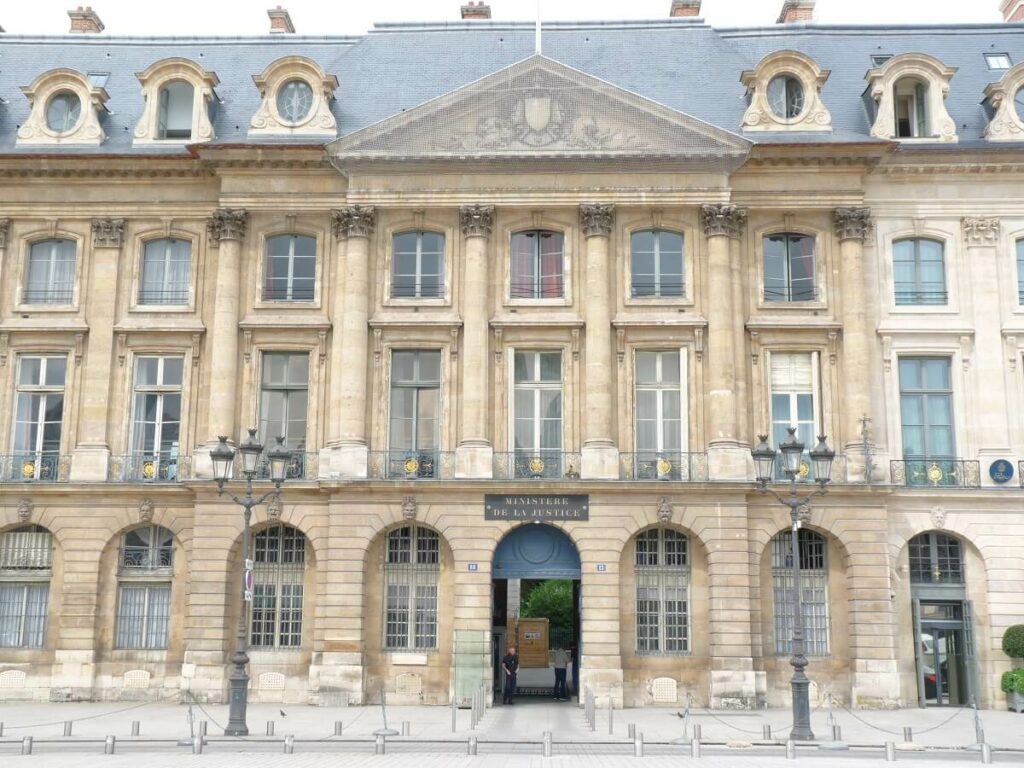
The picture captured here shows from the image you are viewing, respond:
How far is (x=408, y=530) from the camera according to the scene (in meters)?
31.5

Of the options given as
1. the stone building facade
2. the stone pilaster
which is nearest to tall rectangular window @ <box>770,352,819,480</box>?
the stone building facade

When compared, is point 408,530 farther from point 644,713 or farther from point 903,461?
point 903,461

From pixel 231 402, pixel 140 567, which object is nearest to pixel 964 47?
pixel 231 402

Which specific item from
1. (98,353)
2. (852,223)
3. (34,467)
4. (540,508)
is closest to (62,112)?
(98,353)

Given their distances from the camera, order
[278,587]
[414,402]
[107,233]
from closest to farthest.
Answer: [278,587]
[414,402]
[107,233]

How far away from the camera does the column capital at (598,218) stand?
31.8 m

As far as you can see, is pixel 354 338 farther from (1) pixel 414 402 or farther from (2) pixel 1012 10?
(2) pixel 1012 10

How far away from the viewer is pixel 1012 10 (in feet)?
130

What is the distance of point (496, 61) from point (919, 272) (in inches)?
539

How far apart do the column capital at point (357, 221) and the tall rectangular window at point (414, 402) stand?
3291 mm

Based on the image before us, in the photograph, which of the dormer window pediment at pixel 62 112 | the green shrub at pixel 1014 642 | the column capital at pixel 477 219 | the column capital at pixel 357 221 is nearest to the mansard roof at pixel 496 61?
the dormer window pediment at pixel 62 112

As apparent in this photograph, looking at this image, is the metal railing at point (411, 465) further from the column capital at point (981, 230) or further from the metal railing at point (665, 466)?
the column capital at point (981, 230)

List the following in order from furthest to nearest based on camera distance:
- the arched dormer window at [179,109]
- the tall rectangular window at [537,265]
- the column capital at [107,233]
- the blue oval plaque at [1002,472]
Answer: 1. the arched dormer window at [179,109]
2. the column capital at [107,233]
3. the tall rectangular window at [537,265]
4. the blue oval plaque at [1002,472]

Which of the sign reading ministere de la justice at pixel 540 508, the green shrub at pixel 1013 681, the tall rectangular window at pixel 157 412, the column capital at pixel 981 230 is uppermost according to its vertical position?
the column capital at pixel 981 230
